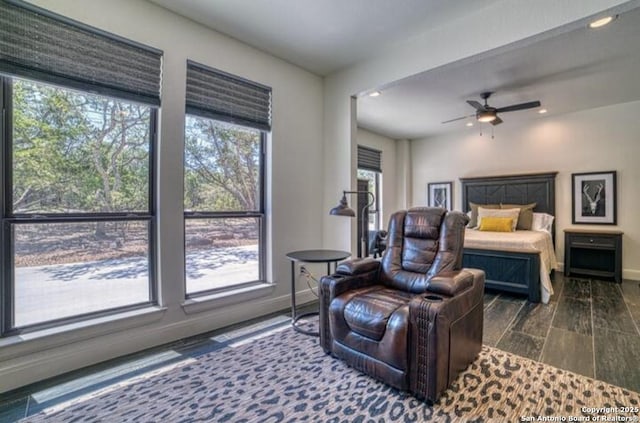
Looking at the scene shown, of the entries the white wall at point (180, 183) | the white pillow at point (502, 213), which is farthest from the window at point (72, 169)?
the white pillow at point (502, 213)

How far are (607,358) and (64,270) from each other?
13.9ft

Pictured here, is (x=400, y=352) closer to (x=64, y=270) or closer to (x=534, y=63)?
(x=64, y=270)

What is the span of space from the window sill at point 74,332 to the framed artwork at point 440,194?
6.00 m

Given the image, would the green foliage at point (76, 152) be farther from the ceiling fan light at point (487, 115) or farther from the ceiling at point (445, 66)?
the ceiling fan light at point (487, 115)

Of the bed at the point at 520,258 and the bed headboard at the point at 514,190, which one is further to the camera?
the bed headboard at the point at 514,190

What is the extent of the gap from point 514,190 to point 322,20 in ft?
16.3

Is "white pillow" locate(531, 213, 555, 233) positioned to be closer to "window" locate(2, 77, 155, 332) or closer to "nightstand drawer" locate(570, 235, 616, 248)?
"nightstand drawer" locate(570, 235, 616, 248)

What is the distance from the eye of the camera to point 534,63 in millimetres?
3494

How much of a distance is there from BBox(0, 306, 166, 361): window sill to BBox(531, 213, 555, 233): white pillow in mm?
5810

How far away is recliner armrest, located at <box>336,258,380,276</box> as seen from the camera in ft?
8.41

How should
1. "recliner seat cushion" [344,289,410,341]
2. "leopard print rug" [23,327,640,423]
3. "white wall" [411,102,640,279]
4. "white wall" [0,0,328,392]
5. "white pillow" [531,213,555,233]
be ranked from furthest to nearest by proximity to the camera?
1. "white pillow" [531,213,555,233]
2. "white wall" [411,102,640,279]
3. "white wall" [0,0,328,392]
4. "recliner seat cushion" [344,289,410,341]
5. "leopard print rug" [23,327,640,423]

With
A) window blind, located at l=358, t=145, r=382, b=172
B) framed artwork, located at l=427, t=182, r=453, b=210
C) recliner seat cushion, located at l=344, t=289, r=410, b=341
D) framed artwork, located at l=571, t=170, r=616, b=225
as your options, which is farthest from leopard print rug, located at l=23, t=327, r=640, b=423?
framed artwork, located at l=427, t=182, r=453, b=210

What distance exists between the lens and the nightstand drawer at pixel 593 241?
15.4 feet

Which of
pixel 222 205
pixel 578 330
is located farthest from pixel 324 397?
pixel 578 330
